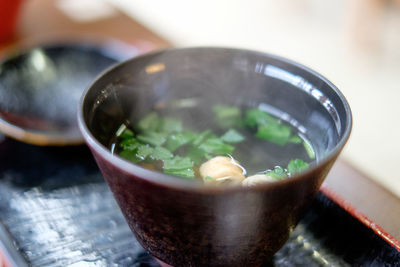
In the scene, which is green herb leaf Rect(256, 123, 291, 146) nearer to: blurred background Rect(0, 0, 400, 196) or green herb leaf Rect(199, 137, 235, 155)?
green herb leaf Rect(199, 137, 235, 155)

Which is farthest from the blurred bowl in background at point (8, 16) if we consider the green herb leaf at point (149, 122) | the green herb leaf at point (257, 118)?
the green herb leaf at point (257, 118)

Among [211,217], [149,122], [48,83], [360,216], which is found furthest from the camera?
[48,83]

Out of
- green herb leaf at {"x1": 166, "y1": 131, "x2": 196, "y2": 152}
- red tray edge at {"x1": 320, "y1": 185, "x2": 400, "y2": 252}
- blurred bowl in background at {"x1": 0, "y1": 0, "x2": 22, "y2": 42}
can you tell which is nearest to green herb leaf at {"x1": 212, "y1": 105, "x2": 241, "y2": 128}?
green herb leaf at {"x1": 166, "y1": 131, "x2": 196, "y2": 152}

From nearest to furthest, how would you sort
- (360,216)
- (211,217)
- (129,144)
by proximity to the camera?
(211,217)
(360,216)
(129,144)

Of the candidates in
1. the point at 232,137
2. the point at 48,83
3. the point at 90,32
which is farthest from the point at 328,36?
the point at 232,137

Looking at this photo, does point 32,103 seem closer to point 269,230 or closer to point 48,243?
point 48,243

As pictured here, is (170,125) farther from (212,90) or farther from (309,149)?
(309,149)
